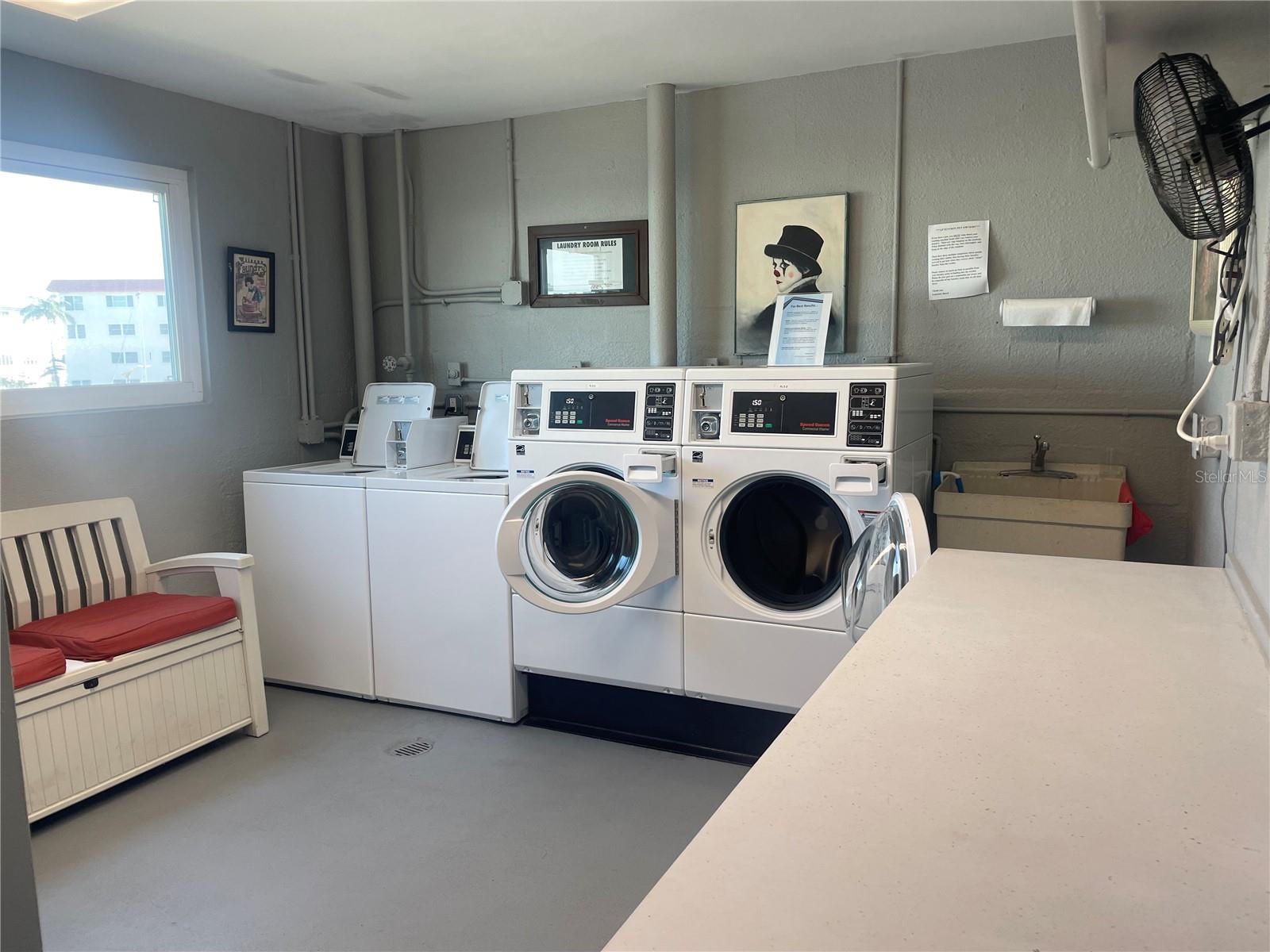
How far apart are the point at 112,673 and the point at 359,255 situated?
2308mm

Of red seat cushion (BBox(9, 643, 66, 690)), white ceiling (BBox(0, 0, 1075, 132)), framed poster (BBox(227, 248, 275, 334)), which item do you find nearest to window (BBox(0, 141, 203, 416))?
framed poster (BBox(227, 248, 275, 334))

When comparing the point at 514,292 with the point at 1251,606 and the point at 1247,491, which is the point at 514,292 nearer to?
the point at 1247,491

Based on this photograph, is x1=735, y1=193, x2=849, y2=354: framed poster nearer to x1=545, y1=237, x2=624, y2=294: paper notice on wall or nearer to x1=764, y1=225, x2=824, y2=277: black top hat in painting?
x1=764, y1=225, x2=824, y2=277: black top hat in painting

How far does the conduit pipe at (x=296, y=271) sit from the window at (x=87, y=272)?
0.52 meters

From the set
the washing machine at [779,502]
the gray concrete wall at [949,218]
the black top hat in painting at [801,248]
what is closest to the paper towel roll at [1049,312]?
the gray concrete wall at [949,218]

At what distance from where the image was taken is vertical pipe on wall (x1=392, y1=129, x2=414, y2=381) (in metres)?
4.32

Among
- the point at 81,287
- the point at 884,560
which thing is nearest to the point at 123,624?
the point at 81,287

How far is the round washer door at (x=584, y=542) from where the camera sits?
2990 mm

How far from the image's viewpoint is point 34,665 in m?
2.61

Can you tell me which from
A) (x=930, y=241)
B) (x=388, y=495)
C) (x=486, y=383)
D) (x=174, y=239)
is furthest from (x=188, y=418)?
(x=930, y=241)

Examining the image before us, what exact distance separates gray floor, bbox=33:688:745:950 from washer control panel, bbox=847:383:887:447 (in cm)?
122

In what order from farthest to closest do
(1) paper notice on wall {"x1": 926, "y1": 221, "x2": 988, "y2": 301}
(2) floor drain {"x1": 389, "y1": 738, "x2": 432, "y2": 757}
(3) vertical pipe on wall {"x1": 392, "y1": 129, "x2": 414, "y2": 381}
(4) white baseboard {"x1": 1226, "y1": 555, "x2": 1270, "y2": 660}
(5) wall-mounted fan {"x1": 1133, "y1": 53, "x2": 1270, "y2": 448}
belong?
(3) vertical pipe on wall {"x1": 392, "y1": 129, "x2": 414, "y2": 381}, (1) paper notice on wall {"x1": 926, "y1": 221, "x2": 988, "y2": 301}, (2) floor drain {"x1": 389, "y1": 738, "x2": 432, "y2": 757}, (5) wall-mounted fan {"x1": 1133, "y1": 53, "x2": 1270, "y2": 448}, (4) white baseboard {"x1": 1226, "y1": 555, "x2": 1270, "y2": 660}

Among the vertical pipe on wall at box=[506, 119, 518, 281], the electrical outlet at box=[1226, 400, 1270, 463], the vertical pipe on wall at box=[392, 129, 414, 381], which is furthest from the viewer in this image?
the vertical pipe on wall at box=[392, 129, 414, 381]

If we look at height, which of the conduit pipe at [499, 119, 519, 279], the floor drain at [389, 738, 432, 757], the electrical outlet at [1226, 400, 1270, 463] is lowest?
the floor drain at [389, 738, 432, 757]
